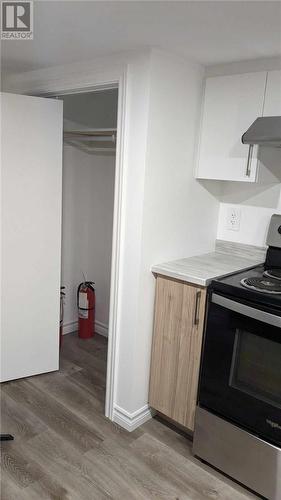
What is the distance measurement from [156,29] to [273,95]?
702mm

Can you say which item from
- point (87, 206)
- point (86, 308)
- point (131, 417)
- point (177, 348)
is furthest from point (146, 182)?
point (86, 308)

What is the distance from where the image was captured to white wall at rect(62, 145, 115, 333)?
10.8 ft

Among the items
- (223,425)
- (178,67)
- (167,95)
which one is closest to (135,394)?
(223,425)

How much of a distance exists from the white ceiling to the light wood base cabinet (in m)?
1.16

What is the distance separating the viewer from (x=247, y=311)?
180 cm

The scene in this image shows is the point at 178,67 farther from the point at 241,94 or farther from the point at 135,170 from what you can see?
the point at 135,170

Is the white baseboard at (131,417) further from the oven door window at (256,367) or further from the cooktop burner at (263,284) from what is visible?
the cooktop burner at (263,284)

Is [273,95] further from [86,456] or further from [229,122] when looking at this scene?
[86,456]

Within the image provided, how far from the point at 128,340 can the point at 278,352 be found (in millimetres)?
821

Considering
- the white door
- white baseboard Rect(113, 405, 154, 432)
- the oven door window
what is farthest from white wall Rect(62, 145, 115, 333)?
the oven door window

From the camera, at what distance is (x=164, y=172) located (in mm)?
2148

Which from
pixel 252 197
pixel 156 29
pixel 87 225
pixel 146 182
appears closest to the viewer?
pixel 156 29

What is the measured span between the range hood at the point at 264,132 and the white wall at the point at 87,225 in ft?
4.85

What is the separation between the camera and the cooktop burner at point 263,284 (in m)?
1.84
